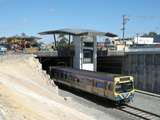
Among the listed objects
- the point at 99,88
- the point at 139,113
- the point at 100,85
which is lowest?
the point at 139,113

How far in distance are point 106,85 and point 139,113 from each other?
499 cm

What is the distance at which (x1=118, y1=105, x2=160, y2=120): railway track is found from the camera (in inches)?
1161

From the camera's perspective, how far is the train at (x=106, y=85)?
33094mm

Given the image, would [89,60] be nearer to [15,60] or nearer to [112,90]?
[15,60]

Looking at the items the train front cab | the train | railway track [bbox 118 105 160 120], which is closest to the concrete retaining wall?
the train

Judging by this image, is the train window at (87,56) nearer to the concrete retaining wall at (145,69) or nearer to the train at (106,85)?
the concrete retaining wall at (145,69)

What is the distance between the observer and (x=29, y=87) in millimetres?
29312

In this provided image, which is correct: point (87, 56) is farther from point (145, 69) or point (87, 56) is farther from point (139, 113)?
point (139, 113)

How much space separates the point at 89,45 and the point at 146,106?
2261cm

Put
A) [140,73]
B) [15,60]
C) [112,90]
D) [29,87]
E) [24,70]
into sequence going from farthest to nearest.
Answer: [140,73], [15,60], [24,70], [112,90], [29,87]

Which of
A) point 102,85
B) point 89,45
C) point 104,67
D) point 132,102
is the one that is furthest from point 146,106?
point 104,67

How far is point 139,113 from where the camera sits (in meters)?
31.0

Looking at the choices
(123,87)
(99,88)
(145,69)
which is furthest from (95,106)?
(145,69)

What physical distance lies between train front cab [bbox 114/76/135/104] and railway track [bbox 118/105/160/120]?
2.61 ft
